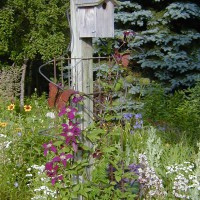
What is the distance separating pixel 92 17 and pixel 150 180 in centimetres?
130

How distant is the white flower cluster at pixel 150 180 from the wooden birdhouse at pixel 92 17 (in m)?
1.02

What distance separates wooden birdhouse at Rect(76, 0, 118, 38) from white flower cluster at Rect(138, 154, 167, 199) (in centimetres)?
102

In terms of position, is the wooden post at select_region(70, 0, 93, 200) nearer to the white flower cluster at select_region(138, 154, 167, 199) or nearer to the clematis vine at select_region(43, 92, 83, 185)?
the clematis vine at select_region(43, 92, 83, 185)

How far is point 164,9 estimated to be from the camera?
343 inches

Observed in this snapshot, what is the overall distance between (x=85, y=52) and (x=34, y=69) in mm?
9893

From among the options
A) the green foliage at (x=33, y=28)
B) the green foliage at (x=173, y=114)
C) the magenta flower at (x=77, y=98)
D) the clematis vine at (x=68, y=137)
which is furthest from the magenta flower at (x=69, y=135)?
the green foliage at (x=33, y=28)

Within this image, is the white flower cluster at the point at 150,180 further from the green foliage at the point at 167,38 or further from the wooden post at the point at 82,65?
the green foliage at the point at 167,38

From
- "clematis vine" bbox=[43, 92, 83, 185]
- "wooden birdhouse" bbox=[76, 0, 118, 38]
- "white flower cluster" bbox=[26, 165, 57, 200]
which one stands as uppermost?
"wooden birdhouse" bbox=[76, 0, 118, 38]

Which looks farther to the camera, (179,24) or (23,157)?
(179,24)

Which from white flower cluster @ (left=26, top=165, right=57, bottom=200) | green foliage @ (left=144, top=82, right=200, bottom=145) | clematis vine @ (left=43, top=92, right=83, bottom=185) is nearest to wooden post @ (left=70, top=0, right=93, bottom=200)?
clematis vine @ (left=43, top=92, right=83, bottom=185)

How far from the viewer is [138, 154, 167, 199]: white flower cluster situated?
132 inches

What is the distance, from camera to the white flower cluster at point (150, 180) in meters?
3.35

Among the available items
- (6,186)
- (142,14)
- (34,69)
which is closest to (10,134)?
(6,186)

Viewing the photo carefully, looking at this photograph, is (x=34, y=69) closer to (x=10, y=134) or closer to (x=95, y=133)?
(x=10, y=134)
